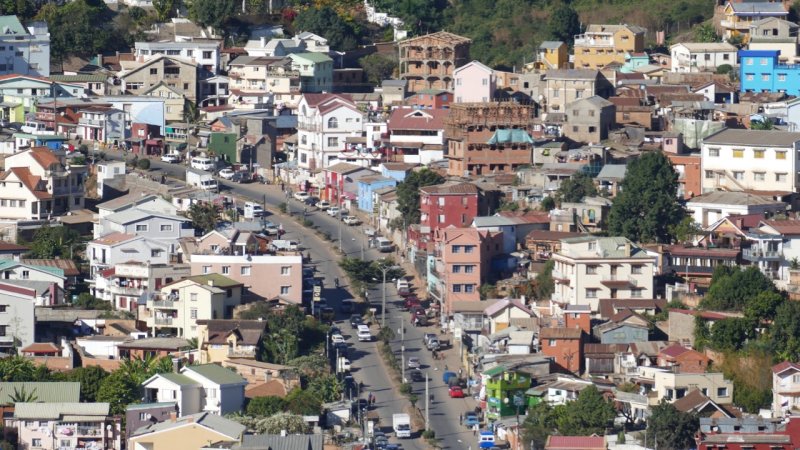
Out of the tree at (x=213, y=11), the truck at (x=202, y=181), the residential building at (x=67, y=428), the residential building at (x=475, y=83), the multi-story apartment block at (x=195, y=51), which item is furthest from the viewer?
the tree at (x=213, y=11)

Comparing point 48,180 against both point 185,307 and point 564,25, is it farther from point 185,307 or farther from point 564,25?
point 564,25

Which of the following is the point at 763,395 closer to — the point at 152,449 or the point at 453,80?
the point at 152,449

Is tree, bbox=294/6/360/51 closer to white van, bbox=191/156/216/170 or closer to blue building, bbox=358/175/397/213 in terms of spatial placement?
white van, bbox=191/156/216/170

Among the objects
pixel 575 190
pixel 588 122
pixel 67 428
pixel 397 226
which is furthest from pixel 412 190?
pixel 67 428

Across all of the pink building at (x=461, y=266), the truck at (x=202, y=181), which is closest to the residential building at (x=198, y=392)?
the pink building at (x=461, y=266)

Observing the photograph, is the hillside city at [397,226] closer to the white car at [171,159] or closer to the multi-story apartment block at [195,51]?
the multi-story apartment block at [195,51]
